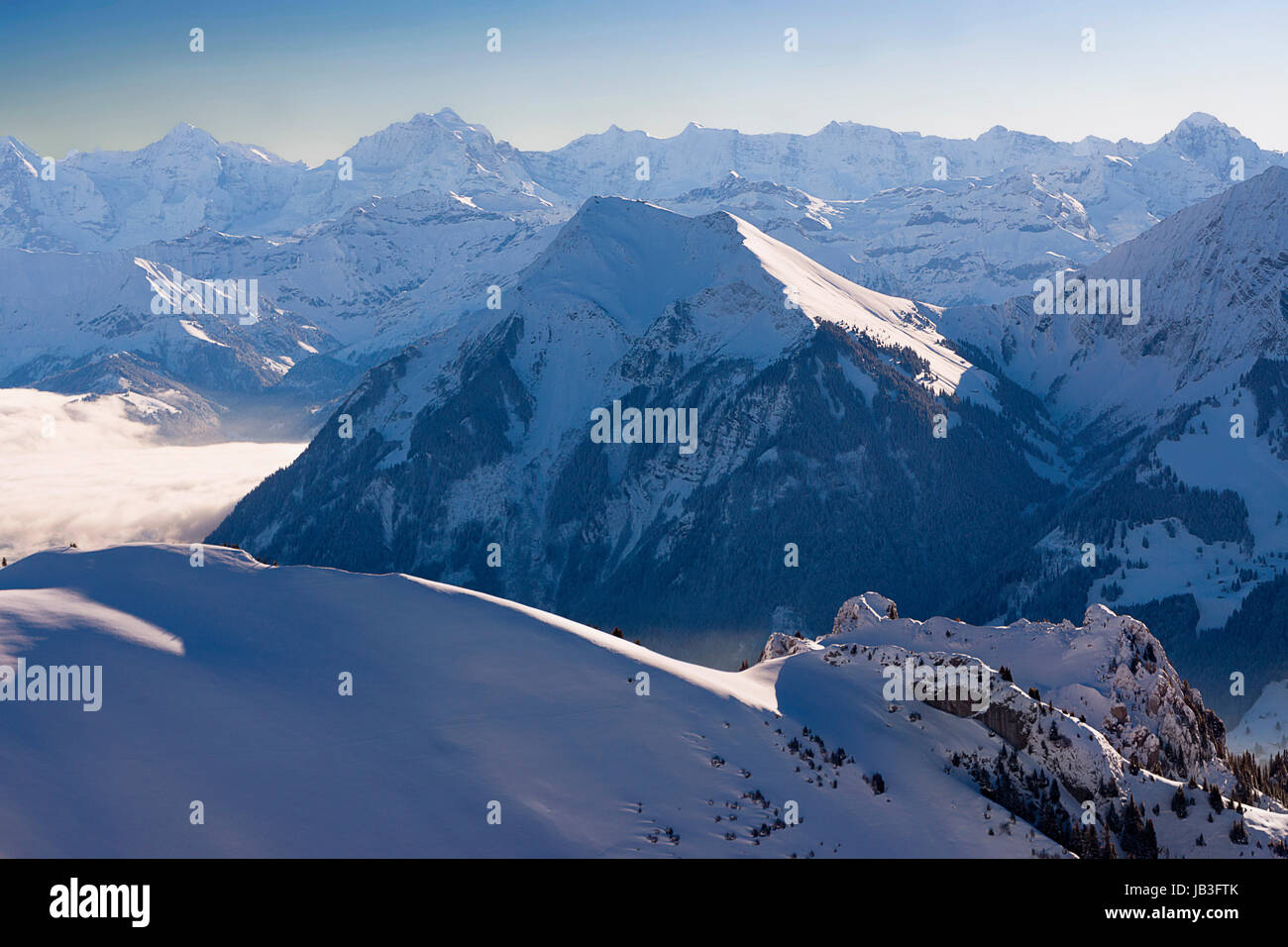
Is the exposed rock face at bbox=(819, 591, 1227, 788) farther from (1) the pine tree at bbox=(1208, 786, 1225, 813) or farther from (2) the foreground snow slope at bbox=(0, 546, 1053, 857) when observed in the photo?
(1) the pine tree at bbox=(1208, 786, 1225, 813)

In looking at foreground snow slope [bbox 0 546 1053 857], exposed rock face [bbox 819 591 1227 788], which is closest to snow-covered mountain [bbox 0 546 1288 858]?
foreground snow slope [bbox 0 546 1053 857]

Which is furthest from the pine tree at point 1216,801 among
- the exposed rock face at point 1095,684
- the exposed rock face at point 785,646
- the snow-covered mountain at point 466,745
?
the exposed rock face at point 785,646

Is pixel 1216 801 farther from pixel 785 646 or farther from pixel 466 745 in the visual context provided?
pixel 466 745

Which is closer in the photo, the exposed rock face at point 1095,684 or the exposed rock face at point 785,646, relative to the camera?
the exposed rock face at point 1095,684

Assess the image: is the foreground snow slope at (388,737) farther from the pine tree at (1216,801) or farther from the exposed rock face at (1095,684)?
the pine tree at (1216,801)
